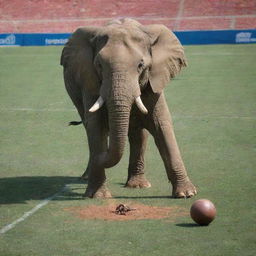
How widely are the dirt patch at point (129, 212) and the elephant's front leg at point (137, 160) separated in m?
1.55

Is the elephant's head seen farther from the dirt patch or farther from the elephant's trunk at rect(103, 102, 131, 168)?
the dirt patch

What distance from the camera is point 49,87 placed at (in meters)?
30.0

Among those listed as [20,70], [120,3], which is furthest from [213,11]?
[20,70]

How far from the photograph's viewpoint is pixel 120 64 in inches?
483

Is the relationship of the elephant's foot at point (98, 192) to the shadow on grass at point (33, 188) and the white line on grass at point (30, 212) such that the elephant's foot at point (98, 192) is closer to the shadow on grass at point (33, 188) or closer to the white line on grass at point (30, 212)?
the shadow on grass at point (33, 188)

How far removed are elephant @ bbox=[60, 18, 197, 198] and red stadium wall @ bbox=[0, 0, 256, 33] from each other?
46.5m

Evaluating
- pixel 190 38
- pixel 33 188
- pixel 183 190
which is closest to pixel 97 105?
pixel 183 190

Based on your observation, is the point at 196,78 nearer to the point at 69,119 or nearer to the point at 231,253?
the point at 69,119

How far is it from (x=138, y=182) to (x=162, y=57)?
2278mm

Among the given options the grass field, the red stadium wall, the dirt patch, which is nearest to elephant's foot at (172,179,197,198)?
the grass field

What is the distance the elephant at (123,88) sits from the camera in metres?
12.2

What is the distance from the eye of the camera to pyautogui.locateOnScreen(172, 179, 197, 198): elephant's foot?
1318 cm

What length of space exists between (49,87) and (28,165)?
13652mm

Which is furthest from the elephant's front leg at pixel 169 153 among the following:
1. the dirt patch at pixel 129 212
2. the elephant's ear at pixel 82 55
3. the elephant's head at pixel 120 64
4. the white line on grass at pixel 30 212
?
the white line on grass at pixel 30 212
